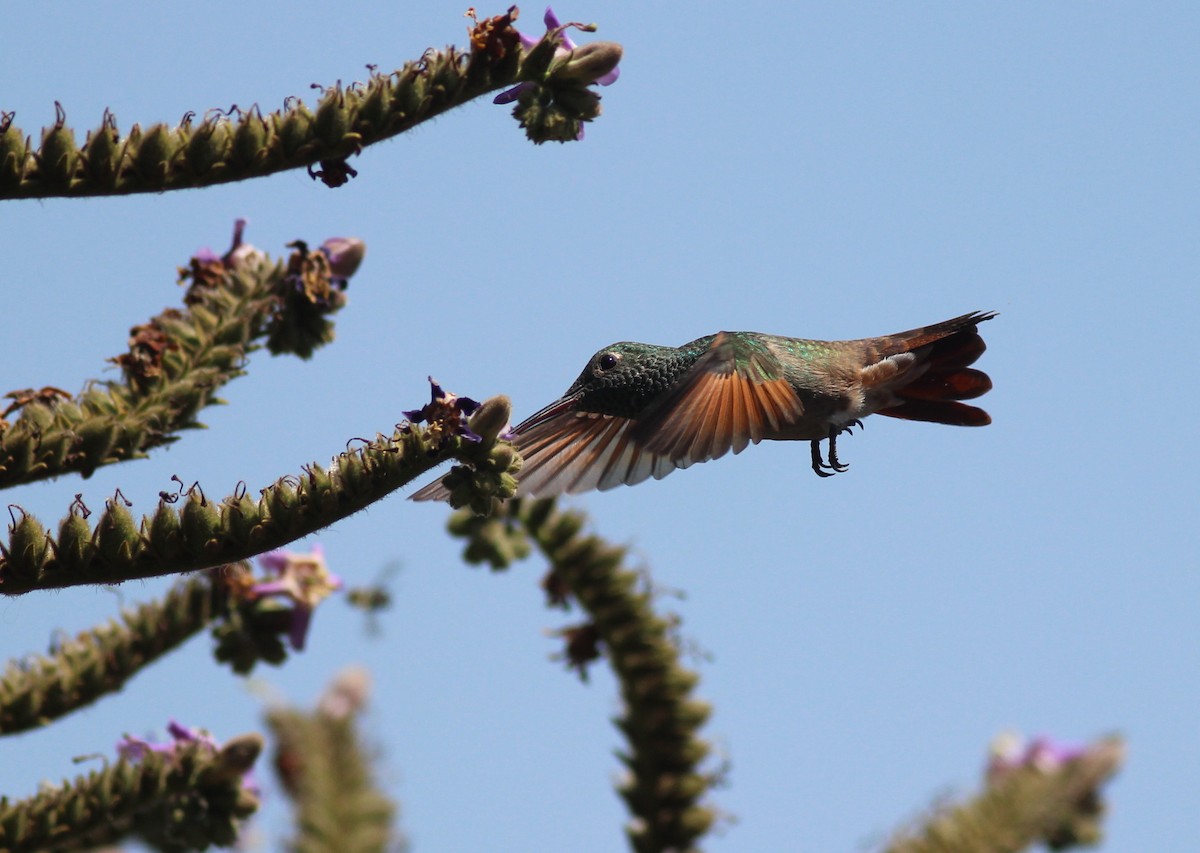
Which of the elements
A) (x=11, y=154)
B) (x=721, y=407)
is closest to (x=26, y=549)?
(x=11, y=154)

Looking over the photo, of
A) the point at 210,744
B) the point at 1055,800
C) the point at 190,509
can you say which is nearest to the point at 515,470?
the point at 190,509

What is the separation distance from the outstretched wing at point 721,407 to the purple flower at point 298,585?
1943mm

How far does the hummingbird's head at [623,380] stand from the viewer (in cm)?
941

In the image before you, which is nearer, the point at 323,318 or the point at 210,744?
the point at 323,318

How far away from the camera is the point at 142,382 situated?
5551 mm

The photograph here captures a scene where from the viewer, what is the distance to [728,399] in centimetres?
904

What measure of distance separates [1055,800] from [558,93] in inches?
152

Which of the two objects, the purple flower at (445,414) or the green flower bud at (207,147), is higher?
the green flower bud at (207,147)

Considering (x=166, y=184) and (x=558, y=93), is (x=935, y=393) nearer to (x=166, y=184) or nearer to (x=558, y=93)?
(x=558, y=93)

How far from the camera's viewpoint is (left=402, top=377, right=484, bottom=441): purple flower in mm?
5344

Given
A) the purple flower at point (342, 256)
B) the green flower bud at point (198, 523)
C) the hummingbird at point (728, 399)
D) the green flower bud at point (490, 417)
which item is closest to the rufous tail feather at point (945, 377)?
the hummingbird at point (728, 399)

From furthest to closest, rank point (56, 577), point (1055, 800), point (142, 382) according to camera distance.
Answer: point (142, 382), point (56, 577), point (1055, 800)

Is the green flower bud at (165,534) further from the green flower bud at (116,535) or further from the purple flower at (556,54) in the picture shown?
the purple flower at (556,54)

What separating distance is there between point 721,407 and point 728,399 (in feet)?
0.45
